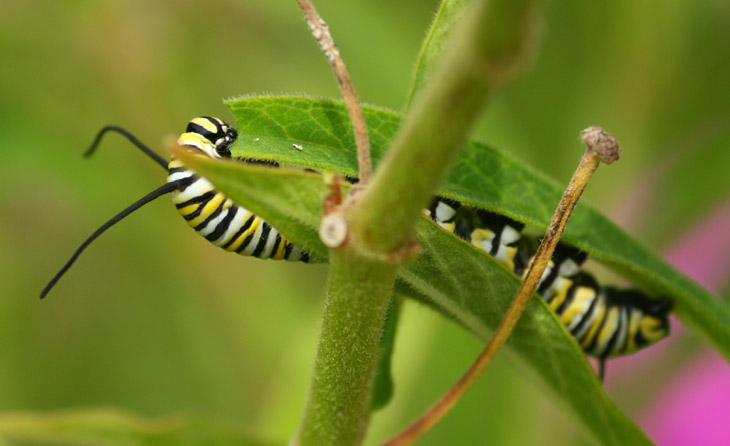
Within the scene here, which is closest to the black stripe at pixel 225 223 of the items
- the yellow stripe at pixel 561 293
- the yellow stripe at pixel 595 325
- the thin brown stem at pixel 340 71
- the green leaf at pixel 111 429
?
the green leaf at pixel 111 429

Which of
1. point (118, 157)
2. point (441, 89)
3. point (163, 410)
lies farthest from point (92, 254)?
point (441, 89)

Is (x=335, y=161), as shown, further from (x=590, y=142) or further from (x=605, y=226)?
(x=605, y=226)

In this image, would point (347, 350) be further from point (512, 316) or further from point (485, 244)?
point (485, 244)

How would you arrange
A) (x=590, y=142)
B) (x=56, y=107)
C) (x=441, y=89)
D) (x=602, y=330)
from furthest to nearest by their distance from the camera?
(x=56, y=107)
(x=602, y=330)
(x=590, y=142)
(x=441, y=89)

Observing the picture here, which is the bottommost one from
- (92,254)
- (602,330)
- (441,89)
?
(92,254)

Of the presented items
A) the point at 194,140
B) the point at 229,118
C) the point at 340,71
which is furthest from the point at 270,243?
the point at 229,118

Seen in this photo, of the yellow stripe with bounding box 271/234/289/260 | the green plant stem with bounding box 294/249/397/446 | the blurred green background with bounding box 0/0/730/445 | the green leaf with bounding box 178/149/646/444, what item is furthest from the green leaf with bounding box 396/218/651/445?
the blurred green background with bounding box 0/0/730/445
